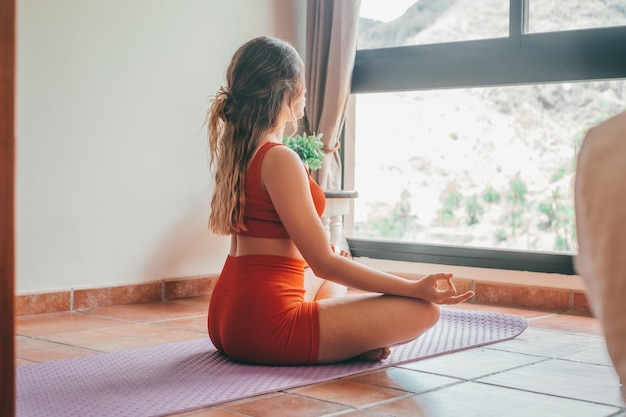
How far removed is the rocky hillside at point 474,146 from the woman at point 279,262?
5.53 ft

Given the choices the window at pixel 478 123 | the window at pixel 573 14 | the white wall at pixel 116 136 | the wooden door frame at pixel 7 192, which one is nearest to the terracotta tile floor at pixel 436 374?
the white wall at pixel 116 136

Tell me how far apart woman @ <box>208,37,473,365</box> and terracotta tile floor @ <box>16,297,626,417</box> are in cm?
16

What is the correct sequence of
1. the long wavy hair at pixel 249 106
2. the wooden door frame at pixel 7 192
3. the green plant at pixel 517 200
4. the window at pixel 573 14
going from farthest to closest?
1. the green plant at pixel 517 200
2. the window at pixel 573 14
3. the long wavy hair at pixel 249 106
4. the wooden door frame at pixel 7 192

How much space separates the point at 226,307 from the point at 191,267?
5.63 ft

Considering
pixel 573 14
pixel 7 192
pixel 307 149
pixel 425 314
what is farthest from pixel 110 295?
pixel 7 192

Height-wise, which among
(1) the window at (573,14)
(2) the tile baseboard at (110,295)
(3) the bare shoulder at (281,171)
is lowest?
(2) the tile baseboard at (110,295)

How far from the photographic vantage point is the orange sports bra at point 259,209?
2.34 metres

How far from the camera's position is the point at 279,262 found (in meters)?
2.37

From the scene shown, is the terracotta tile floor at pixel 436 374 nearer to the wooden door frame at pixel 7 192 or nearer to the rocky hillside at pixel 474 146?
the rocky hillside at pixel 474 146

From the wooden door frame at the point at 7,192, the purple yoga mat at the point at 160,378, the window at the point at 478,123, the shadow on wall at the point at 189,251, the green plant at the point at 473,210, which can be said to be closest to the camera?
the wooden door frame at the point at 7,192

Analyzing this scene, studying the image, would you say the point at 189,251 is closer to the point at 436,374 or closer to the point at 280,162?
the point at 280,162

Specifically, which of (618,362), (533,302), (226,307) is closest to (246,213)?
(226,307)

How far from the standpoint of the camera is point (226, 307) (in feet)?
7.75

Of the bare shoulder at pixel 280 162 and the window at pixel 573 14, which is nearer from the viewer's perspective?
the bare shoulder at pixel 280 162
